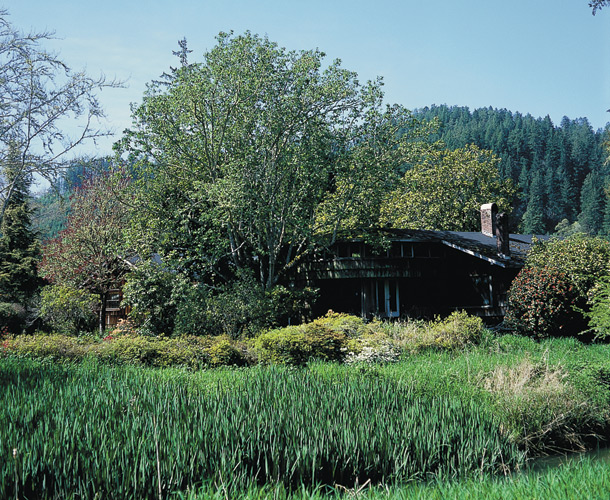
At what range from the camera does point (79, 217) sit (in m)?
25.9

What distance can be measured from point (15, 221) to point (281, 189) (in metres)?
15.1

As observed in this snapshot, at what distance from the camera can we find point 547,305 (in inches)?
697

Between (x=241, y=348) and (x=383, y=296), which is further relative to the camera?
(x=383, y=296)

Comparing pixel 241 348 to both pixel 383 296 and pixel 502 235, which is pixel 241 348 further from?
pixel 502 235

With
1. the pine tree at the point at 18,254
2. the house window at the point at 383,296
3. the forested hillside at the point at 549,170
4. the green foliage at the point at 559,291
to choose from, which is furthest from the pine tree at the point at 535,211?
the pine tree at the point at 18,254

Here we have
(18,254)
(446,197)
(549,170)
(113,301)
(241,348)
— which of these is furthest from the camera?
(549,170)

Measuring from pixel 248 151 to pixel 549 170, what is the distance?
260ft

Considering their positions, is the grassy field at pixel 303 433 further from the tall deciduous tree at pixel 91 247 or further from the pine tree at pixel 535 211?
the pine tree at pixel 535 211

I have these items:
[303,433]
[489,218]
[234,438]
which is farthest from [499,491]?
[489,218]

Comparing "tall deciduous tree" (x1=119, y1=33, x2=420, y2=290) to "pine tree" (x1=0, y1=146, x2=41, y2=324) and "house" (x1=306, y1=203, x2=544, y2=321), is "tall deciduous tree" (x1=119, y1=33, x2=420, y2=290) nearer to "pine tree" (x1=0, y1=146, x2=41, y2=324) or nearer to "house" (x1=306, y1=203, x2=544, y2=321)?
"house" (x1=306, y1=203, x2=544, y2=321)

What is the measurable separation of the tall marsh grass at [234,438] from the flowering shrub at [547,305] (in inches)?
435

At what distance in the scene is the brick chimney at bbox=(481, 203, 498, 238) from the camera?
94.4 ft

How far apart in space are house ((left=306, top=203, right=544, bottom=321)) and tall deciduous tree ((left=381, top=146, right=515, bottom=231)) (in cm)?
1100

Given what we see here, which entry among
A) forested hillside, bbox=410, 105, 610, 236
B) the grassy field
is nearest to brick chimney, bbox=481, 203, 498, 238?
the grassy field
